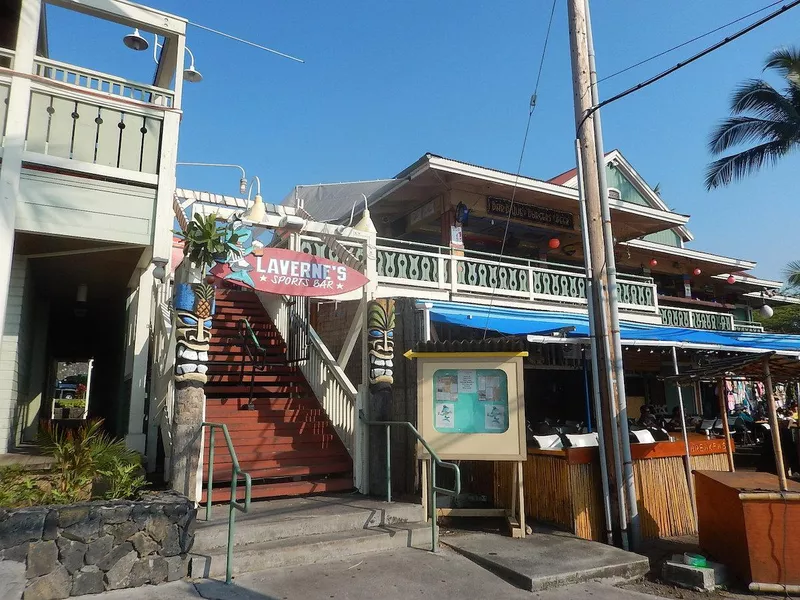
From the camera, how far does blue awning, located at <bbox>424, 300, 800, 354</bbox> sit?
8492mm

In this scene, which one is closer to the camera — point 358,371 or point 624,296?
point 358,371

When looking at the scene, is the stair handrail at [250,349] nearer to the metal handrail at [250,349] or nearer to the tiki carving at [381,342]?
the metal handrail at [250,349]

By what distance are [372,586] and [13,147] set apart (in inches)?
251

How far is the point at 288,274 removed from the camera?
7.66 m

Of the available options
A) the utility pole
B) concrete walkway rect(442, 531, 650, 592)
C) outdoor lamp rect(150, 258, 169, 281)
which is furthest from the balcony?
concrete walkway rect(442, 531, 650, 592)

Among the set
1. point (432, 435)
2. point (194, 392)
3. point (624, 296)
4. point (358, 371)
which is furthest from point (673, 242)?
point (194, 392)

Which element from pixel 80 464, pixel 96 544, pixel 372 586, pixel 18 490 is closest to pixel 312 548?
pixel 372 586

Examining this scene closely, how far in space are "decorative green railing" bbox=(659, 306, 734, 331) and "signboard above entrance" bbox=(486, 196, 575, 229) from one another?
13.2ft

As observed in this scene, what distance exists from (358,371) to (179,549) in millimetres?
4701

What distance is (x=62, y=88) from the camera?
682cm

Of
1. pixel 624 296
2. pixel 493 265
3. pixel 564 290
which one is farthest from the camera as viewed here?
pixel 624 296

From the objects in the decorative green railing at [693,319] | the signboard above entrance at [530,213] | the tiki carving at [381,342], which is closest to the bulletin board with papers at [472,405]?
the tiki carving at [381,342]

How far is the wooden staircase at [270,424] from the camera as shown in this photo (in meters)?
7.27

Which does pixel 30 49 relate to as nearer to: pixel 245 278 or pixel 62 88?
pixel 62 88
